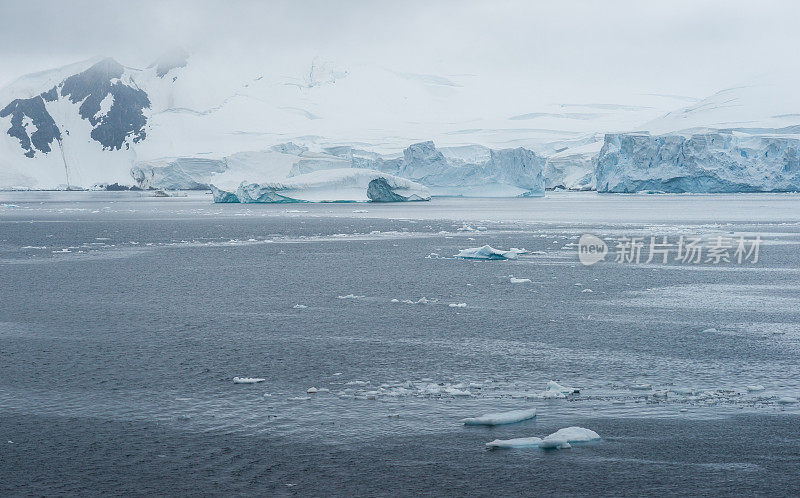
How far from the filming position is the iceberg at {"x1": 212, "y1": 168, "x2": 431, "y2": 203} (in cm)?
4431

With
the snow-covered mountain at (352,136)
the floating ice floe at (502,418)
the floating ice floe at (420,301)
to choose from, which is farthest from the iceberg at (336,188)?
the floating ice floe at (502,418)

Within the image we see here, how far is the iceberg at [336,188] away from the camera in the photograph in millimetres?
44312

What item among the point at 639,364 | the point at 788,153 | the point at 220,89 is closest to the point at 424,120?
the point at 220,89

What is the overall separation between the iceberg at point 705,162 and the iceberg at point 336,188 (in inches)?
564

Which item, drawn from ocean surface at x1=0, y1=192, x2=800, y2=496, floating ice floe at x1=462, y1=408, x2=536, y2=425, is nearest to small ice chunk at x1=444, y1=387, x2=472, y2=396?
Answer: ocean surface at x1=0, y1=192, x2=800, y2=496

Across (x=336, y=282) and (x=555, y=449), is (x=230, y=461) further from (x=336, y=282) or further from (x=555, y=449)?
(x=336, y=282)

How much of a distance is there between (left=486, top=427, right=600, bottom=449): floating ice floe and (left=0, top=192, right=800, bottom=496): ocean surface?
6cm

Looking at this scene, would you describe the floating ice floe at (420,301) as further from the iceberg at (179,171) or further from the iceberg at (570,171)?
the iceberg at (179,171)

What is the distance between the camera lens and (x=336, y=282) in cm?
1304

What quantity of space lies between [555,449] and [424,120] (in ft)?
396

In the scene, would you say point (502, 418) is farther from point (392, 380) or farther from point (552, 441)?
point (392, 380)

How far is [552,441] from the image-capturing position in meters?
4.90

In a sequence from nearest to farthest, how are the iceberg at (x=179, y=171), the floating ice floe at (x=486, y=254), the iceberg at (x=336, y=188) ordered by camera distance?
the floating ice floe at (x=486, y=254) < the iceberg at (x=336, y=188) < the iceberg at (x=179, y=171)

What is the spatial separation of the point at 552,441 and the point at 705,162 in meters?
50.4
